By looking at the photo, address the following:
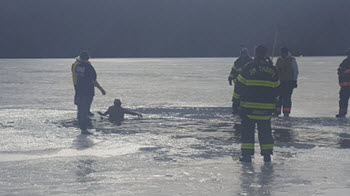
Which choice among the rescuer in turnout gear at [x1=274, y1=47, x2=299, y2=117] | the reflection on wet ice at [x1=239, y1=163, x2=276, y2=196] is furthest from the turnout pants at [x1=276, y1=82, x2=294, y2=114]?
the reflection on wet ice at [x1=239, y1=163, x2=276, y2=196]

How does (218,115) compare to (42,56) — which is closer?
(218,115)

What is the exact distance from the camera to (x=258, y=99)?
8594 mm

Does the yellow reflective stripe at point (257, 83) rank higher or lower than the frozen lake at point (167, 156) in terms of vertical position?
higher

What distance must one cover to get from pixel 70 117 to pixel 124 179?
732 cm

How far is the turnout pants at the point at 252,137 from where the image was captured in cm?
860

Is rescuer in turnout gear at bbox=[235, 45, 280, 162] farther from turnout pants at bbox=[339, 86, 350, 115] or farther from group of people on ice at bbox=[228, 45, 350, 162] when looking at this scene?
turnout pants at bbox=[339, 86, 350, 115]

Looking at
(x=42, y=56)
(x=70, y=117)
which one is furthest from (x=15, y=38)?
(x=70, y=117)

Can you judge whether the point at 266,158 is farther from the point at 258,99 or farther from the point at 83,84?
the point at 83,84

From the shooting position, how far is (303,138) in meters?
11.0

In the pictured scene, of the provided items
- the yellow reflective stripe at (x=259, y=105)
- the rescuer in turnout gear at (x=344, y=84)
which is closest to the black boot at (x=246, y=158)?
the yellow reflective stripe at (x=259, y=105)

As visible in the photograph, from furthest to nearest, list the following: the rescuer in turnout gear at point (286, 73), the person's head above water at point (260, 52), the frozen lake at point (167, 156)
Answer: the rescuer in turnout gear at point (286, 73), the person's head above water at point (260, 52), the frozen lake at point (167, 156)

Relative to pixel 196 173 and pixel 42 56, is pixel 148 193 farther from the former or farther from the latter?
pixel 42 56

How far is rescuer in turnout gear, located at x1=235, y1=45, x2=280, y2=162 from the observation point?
337 inches

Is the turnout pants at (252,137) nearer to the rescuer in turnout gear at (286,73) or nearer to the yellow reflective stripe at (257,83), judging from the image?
the yellow reflective stripe at (257,83)
